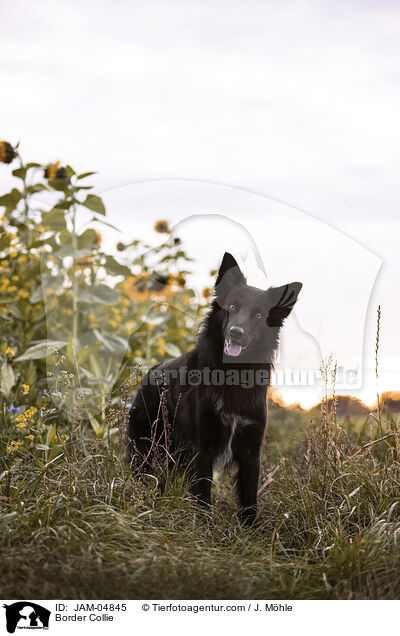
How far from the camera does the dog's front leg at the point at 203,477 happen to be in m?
3.61

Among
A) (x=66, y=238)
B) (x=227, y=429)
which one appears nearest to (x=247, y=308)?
(x=227, y=429)

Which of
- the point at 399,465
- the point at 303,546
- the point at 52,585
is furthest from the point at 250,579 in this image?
the point at 399,465

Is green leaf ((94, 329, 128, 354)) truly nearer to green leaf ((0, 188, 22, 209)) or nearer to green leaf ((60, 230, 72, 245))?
green leaf ((60, 230, 72, 245))

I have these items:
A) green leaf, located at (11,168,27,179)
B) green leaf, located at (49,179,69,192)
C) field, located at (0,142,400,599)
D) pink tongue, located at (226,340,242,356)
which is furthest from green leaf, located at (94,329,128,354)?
pink tongue, located at (226,340,242,356)

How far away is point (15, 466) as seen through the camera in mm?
3500

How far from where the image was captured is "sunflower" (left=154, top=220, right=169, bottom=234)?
419 cm

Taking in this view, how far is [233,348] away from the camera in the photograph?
345 cm

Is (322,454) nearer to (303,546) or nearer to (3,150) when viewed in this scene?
(303,546)

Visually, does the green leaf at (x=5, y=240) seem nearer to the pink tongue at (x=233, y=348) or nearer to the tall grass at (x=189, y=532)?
the tall grass at (x=189, y=532)

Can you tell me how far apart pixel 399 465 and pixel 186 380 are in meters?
1.39

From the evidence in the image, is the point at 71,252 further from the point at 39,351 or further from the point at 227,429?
the point at 227,429

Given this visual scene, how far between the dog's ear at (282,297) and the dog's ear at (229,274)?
0.20 metres

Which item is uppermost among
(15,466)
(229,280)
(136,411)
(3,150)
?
(3,150)

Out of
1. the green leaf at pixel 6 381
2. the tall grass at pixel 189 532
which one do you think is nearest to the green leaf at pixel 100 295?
the green leaf at pixel 6 381
